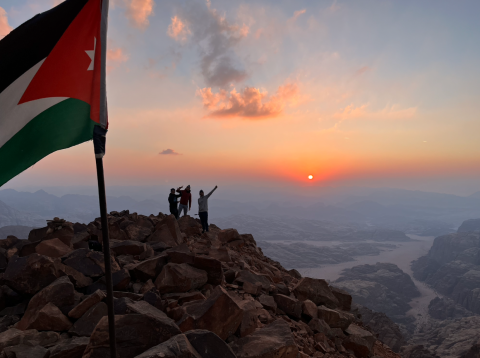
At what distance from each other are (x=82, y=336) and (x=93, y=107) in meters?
5.42

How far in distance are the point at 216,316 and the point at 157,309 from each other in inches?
61.0

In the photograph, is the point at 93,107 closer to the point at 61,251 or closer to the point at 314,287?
the point at 61,251

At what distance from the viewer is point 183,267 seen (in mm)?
9930

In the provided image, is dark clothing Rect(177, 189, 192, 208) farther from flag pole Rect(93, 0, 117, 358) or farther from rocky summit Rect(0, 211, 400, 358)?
flag pole Rect(93, 0, 117, 358)

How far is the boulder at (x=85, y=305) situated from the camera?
7.02 m

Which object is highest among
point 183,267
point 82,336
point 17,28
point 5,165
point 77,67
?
point 17,28

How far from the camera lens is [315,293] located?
41.2 ft

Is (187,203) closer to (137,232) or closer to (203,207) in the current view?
(203,207)

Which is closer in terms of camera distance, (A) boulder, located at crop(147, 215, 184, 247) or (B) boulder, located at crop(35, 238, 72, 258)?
(B) boulder, located at crop(35, 238, 72, 258)

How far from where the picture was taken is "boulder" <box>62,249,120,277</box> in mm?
Answer: 9363

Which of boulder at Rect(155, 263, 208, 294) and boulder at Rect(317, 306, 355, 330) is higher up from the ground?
boulder at Rect(155, 263, 208, 294)

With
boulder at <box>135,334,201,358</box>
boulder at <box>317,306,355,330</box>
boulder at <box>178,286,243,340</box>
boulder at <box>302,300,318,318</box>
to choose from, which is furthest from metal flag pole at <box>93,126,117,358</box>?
boulder at <box>317,306,355,330</box>

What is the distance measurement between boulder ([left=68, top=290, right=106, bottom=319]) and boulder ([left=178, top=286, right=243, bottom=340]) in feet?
7.87

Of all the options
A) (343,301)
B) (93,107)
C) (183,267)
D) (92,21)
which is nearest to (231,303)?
(183,267)
